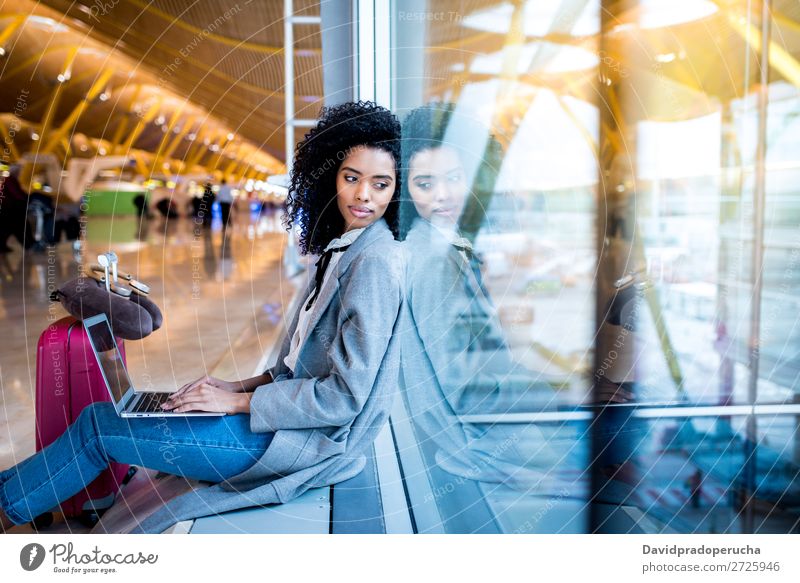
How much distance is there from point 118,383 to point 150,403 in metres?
0.13

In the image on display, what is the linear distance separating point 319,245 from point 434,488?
0.60m

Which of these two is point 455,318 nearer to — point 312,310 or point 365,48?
point 312,310

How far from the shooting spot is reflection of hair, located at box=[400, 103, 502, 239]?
4.57 feet

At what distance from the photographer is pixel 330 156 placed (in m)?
1.64

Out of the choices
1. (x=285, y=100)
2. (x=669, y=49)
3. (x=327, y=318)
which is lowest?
(x=327, y=318)

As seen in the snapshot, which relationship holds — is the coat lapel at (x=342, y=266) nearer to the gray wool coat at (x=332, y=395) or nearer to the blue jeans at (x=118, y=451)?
the gray wool coat at (x=332, y=395)

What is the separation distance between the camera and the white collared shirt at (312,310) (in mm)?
1506

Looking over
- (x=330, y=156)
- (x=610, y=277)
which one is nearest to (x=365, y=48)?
(x=330, y=156)

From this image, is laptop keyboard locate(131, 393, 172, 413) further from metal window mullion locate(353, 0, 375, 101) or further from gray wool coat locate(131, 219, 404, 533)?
metal window mullion locate(353, 0, 375, 101)

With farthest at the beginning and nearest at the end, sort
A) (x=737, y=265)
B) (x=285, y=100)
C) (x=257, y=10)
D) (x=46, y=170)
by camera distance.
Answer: (x=46, y=170) < (x=257, y=10) < (x=285, y=100) < (x=737, y=265)

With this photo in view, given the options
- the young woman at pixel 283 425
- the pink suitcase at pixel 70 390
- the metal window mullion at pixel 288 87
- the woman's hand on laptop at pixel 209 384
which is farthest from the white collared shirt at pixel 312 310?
the metal window mullion at pixel 288 87

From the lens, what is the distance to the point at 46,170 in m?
13.7
